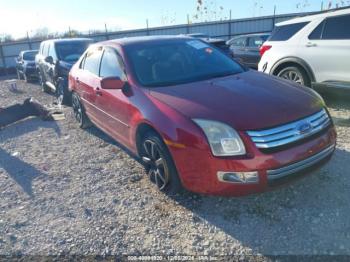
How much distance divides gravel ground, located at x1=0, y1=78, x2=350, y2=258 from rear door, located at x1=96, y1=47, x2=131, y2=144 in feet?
1.82

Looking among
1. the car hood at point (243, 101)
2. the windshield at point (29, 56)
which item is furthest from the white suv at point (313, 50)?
the windshield at point (29, 56)

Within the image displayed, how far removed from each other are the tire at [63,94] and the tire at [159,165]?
525 cm

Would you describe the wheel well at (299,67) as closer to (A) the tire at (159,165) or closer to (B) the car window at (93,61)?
(B) the car window at (93,61)

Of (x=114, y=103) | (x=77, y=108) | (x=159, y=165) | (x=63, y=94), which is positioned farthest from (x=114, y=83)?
(x=63, y=94)

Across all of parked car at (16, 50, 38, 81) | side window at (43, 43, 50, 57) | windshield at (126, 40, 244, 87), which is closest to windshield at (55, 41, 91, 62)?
side window at (43, 43, 50, 57)

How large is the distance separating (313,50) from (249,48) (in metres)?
6.22

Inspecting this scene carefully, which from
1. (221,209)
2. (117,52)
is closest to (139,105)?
(117,52)

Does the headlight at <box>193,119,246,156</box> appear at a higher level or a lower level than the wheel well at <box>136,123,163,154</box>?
higher

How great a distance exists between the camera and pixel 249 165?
108 inches

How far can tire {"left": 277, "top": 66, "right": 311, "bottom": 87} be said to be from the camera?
6145 mm

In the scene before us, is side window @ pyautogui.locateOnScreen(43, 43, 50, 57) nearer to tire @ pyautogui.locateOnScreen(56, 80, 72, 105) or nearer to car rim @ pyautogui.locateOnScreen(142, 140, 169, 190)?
tire @ pyautogui.locateOnScreen(56, 80, 72, 105)

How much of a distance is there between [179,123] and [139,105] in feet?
2.48

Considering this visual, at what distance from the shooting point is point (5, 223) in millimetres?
3346

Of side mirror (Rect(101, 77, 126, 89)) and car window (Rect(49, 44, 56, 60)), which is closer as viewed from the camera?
side mirror (Rect(101, 77, 126, 89))
